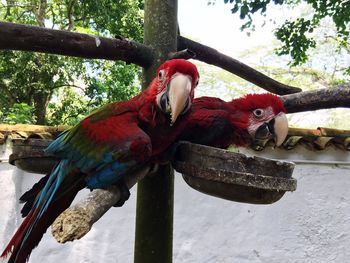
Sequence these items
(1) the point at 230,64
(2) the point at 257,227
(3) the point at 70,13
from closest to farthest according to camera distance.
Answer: (1) the point at 230,64 → (2) the point at 257,227 → (3) the point at 70,13

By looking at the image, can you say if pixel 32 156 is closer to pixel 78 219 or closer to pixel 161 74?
pixel 161 74

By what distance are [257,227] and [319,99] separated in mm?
1370

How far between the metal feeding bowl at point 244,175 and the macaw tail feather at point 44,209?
1.06ft

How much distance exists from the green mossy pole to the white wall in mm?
1123

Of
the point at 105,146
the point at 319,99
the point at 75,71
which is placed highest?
the point at 319,99

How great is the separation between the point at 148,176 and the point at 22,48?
1.51ft

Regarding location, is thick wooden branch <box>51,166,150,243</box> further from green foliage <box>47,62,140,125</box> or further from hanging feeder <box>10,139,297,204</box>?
green foliage <box>47,62,140,125</box>

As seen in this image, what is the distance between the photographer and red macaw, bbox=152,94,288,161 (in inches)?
45.0

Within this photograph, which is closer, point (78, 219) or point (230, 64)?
point (78, 219)

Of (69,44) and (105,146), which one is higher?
(69,44)

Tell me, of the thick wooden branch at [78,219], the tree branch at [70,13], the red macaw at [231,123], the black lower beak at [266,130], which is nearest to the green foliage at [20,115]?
the tree branch at [70,13]

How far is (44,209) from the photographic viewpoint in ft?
3.53

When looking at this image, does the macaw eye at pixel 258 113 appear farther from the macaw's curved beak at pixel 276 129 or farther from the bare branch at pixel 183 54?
the bare branch at pixel 183 54

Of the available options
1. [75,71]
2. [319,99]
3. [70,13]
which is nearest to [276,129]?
[319,99]
